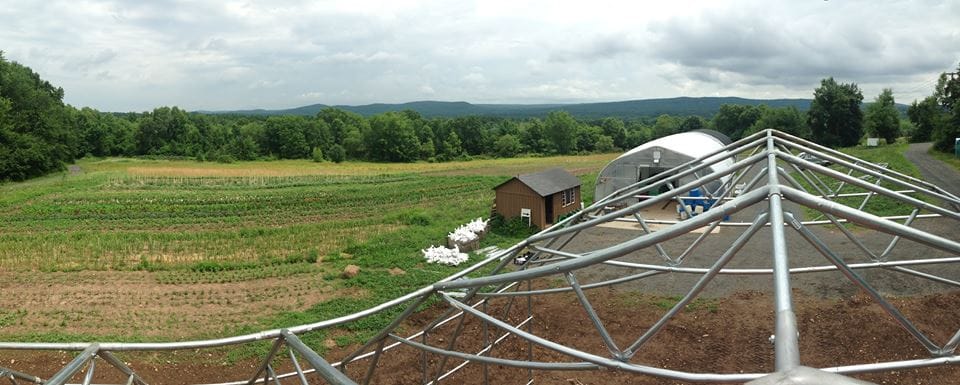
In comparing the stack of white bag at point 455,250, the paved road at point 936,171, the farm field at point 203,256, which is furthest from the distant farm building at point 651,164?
the paved road at point 936,171

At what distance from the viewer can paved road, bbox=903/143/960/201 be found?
2779cm

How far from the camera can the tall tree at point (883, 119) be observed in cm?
5753

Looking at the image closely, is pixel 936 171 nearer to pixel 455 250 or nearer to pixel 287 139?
pixel 455 250

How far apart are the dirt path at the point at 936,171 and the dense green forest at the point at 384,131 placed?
14.5 meters

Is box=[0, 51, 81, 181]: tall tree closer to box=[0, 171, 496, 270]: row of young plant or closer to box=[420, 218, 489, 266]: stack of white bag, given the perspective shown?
box=[0, 171, 496, 270]: row of young plant

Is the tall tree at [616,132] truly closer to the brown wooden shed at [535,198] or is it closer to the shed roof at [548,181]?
the shed roof at [548,181]

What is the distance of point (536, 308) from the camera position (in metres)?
13.4

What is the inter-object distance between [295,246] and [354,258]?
3.76m

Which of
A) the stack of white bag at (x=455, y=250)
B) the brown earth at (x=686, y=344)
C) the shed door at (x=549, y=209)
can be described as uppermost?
the shed door at (x=549, y=209)

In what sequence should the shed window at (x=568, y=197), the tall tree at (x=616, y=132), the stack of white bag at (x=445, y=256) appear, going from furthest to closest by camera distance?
the tall tree at (x=616, y=132)
the shed window at (x=568, y=197)
the stack of white bag at (x=445, y=256)

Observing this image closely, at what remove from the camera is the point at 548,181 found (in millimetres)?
24891

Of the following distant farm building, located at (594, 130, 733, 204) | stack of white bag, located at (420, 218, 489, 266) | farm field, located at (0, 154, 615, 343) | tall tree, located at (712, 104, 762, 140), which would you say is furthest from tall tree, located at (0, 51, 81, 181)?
tall tree, located at (712, 104, 762, 140)

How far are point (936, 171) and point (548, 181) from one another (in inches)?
999

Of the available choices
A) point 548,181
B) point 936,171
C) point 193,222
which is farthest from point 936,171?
point 193,222
